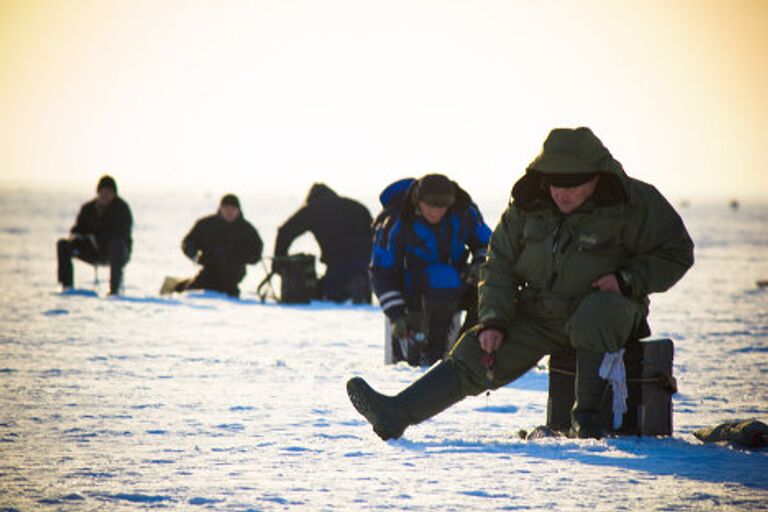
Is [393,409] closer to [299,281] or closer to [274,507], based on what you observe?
[274,507]

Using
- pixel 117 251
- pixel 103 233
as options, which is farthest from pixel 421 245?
pixel 103 233

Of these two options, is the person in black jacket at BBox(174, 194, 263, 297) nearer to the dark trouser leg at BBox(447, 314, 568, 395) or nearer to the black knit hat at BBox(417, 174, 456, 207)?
the black knit hat at BBox(417, 174, 456, 207)

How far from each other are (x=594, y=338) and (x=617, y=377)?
0.88ft

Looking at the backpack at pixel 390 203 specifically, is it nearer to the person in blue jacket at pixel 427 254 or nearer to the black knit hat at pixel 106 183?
the person in blue jacket at pixel 427 254

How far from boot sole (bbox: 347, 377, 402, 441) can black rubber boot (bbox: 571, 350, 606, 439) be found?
80 centimetres

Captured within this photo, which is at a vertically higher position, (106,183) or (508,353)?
(106,183)

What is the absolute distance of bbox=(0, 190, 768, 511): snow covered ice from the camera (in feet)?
12.3

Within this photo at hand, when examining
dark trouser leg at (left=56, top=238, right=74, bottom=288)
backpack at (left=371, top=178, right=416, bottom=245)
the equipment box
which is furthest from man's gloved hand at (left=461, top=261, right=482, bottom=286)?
dark trouser leg at (left=56, top=238, right=74, bottom=288)

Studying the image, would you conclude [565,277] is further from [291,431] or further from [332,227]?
[332,227]

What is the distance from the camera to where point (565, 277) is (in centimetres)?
446

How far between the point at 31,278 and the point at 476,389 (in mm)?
12561

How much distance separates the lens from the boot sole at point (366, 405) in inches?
181

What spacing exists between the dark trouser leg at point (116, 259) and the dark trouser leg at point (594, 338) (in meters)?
9.25

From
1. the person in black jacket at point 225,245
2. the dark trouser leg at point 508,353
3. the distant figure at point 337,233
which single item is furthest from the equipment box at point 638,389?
the person in black jacket at point 225,245
